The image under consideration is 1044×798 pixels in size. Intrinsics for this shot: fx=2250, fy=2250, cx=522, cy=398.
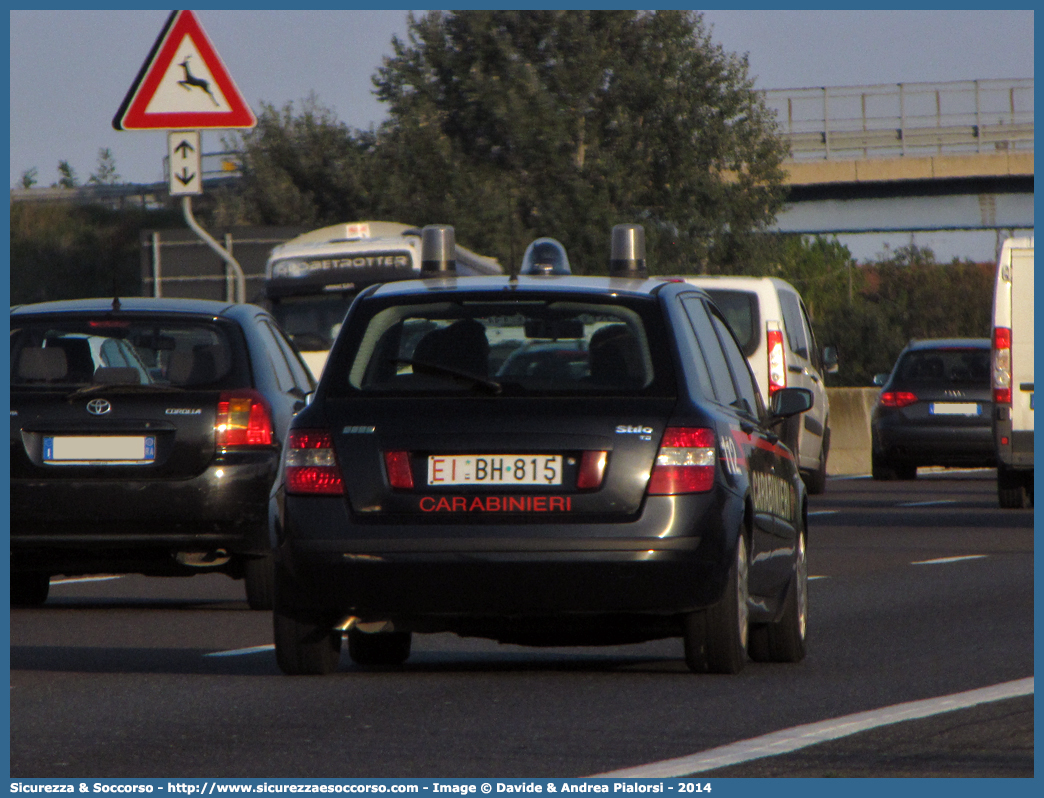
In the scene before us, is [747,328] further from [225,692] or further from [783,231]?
[783,231]

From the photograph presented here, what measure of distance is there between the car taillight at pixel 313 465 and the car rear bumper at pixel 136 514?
3.10 m

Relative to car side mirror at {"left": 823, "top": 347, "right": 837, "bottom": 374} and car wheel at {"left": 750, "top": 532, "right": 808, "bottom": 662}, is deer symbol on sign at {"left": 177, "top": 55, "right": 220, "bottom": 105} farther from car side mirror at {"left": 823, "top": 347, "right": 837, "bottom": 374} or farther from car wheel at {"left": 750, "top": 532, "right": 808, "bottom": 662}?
car side mirror at {"left": 823, "top": 347, "right": 837, "bottom": 374}

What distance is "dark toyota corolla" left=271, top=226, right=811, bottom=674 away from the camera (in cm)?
786

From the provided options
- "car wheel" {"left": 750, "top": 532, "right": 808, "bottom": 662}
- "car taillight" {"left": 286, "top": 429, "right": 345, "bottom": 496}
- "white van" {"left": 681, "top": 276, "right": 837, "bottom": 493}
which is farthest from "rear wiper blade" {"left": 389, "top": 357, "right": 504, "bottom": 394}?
"white van" {"left": 681, "top": 276, "right": 837, "bottom": 493}

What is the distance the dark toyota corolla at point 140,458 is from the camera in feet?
36.4

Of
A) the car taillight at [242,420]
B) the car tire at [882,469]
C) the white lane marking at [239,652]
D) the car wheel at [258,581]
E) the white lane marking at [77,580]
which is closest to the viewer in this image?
the white lane marking at [239,652]

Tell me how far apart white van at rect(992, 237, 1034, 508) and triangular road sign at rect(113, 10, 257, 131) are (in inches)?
298

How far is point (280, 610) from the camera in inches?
325

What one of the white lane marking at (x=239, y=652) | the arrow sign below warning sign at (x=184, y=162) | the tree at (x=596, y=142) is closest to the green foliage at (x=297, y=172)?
the tree at (x=596, y=142)

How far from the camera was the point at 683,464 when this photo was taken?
7.93 meters

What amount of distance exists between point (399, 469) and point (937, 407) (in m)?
20.0

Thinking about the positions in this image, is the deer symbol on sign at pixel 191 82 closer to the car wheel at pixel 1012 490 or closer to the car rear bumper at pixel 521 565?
the car rear bumper at pixel 521 565

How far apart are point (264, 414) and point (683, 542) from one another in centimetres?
399

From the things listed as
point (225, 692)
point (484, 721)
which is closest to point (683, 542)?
point (484, 721)
